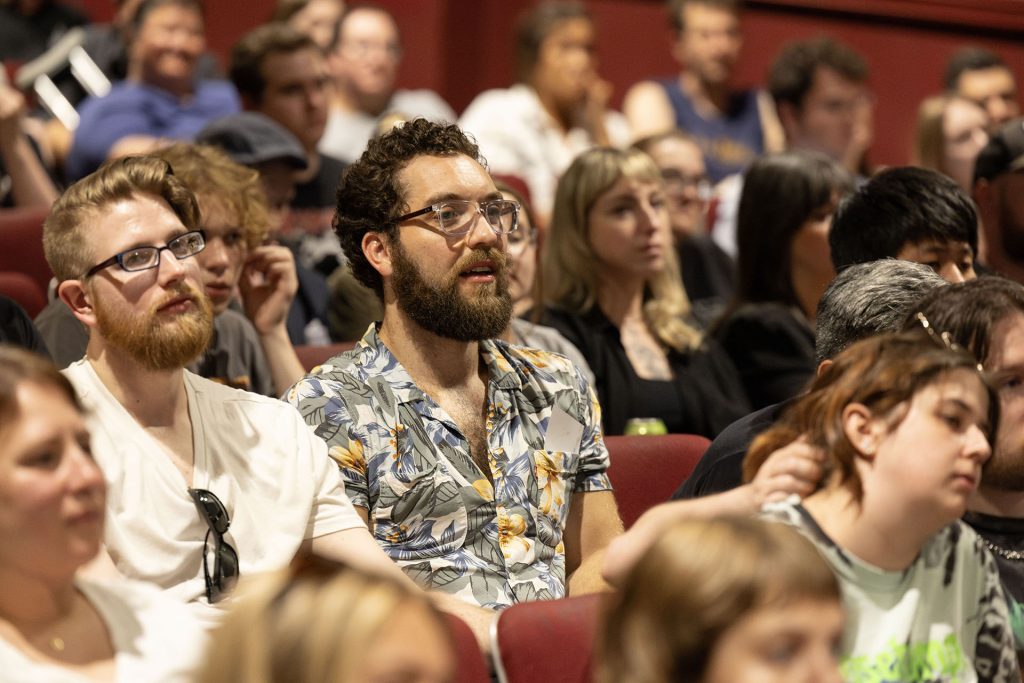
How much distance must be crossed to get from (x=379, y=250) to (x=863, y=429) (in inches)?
34.6

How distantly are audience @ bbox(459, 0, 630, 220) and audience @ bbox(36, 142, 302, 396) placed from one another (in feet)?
5.26

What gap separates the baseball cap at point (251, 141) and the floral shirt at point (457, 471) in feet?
3.50

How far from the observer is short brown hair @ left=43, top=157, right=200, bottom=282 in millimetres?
1886

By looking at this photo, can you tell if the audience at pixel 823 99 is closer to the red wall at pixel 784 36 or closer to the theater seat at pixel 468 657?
the red wall at pixel 784 36

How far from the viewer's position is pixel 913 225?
7.87 feet

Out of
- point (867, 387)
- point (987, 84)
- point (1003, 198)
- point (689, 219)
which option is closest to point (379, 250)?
point (867, 387)

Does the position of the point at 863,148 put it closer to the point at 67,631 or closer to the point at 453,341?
the point at 453,341

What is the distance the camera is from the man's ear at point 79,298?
1.88 m

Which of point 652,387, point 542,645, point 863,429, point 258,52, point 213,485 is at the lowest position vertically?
point 652,387

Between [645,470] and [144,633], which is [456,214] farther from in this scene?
[144,633]

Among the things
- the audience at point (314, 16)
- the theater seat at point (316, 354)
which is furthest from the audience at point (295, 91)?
the theater seat at point (316, 354)

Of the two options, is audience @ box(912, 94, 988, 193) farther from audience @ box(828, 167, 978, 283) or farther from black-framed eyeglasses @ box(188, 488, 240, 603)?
black-framed eyeglasses @ box(188, 488, 240, 603)

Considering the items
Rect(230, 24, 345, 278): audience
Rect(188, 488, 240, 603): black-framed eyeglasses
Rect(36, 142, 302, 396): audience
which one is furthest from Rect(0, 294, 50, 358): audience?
Rect(230, 24, 345, 278): audience

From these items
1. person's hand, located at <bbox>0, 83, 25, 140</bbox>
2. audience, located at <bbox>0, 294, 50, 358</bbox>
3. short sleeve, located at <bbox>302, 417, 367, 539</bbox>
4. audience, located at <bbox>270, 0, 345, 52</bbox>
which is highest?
audience, located at <bbox>270, 0, 345, 52</bbox>
